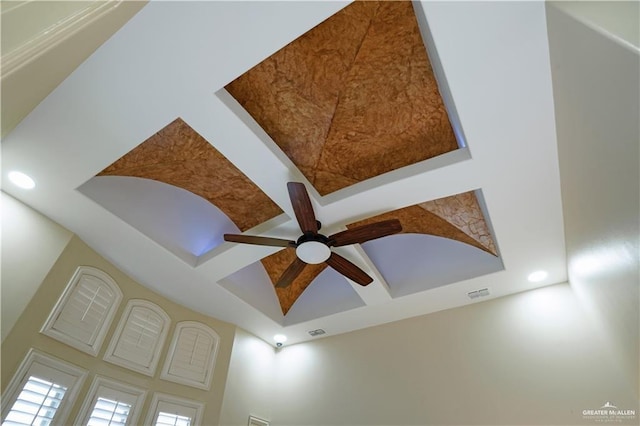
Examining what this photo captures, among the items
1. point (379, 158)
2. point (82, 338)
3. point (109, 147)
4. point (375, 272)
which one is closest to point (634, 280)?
point (379, 158)

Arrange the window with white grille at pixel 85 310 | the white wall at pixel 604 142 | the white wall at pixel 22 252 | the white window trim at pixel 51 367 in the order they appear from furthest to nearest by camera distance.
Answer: the window with white grille at pixel 85 310 < the white wall at pixel 22 252 < the white window trim at pixel 51 367 < the white wall at pixel 604 142

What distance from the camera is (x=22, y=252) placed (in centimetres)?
292

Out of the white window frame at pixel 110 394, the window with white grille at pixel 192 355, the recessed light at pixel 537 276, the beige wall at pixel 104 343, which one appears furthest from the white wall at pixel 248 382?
the recessed light at pixel 537 276

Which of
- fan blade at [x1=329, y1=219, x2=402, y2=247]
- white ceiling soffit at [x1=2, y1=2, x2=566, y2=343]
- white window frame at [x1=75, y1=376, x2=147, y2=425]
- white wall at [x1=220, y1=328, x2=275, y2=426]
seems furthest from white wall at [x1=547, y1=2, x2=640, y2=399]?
white window frame at [x1=75, y1=376, x2=147, y2=425]

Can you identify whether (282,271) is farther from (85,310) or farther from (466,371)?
(466,371)

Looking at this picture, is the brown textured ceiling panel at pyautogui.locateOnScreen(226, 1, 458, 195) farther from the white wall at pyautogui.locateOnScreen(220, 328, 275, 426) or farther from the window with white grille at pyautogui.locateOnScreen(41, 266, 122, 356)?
the white wall at pyautogui.locateOnScreen(220, 328, 275, 426)

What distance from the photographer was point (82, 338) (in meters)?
3.26

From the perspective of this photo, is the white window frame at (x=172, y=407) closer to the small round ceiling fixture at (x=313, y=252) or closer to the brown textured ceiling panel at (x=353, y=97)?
the small round ceiling fixture at (x=313, y=252)

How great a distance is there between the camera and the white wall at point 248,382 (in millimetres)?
4246

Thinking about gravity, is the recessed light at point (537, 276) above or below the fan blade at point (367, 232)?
above

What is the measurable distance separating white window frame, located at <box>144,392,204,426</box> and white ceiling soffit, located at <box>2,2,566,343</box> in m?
1.27

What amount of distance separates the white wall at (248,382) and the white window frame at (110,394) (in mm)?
981

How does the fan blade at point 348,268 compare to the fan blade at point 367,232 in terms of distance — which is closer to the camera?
the fan blade at point 367,232

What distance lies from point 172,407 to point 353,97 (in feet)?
12.4
